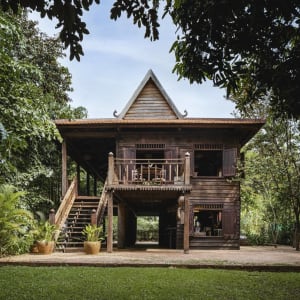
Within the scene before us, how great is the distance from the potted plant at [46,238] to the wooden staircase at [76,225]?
0.63 metres

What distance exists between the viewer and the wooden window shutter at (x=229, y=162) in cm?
1427

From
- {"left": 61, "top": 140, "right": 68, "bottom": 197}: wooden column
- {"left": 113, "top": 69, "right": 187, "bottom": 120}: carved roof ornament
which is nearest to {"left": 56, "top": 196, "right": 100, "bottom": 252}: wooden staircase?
{"left": 61, "top": 140, "right": 68, "bottom": 197}: wooden column

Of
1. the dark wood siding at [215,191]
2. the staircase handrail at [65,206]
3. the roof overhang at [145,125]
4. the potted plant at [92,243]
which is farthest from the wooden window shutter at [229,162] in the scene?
the staircase handrail at [65,206]

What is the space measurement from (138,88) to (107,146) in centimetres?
306

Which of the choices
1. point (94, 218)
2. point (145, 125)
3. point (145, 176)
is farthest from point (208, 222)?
point (94, 218)

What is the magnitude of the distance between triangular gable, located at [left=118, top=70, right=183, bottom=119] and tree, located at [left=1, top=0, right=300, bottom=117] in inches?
405

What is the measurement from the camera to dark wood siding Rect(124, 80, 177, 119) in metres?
15.6

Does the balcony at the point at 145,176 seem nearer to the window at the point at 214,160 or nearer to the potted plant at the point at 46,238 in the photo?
the window at the point at 214,160

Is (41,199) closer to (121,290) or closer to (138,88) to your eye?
(138,88)

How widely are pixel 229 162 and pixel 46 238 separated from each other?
21.7ft

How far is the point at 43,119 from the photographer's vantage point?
10828 millimetres

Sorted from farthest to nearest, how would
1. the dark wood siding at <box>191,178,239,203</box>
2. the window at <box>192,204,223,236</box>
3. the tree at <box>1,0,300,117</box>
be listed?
1. the window at <box>192,204,223,236</box>
2. the dark wood siding at <box>191,178,239,203</box>
3. the tree at <box>1,0,300,117</box>

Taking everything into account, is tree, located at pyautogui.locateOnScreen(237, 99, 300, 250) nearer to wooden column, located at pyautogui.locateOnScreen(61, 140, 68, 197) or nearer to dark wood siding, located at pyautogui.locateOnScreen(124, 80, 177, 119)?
dark wood siding, located at pyautogui.locateOnScreen(124, 80, 177, 119)

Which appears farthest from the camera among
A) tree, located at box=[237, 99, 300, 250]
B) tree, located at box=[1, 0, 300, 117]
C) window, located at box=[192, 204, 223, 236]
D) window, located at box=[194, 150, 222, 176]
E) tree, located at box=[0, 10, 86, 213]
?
window, located at box=[194, 150, 222, 176]
